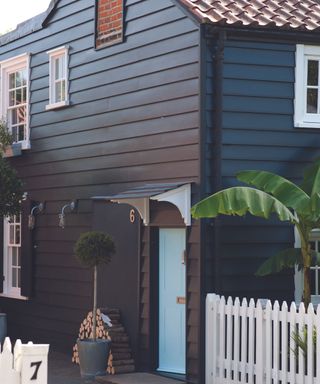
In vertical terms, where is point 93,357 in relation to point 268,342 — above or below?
below

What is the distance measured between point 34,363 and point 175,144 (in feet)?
21.3

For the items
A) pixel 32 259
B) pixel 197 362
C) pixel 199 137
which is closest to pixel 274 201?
pixel 199 137

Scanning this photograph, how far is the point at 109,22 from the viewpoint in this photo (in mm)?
14156

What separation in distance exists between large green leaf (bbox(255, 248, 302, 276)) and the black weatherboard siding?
0.95 m

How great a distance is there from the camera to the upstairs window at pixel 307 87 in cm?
1243

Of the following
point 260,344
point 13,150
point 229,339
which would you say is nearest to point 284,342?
point 260,344

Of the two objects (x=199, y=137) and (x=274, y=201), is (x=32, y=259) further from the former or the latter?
(x=274, y=201)

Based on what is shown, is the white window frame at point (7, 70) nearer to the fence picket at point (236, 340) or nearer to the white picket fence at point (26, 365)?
the fence picket at point (236, 340)

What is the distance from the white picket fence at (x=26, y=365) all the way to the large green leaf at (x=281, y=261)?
18.2ft

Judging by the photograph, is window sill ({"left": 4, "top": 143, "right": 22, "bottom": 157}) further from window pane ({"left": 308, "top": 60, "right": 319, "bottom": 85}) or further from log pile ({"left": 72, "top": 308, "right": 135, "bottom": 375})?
window pane ({"left": 308, "top": 60, "right": 319, "bottom": 85})

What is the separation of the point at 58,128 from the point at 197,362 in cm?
556

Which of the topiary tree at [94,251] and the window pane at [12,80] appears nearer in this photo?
the topiary tree at [94,251]

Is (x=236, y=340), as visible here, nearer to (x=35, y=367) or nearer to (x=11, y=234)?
(x=35, y=367)

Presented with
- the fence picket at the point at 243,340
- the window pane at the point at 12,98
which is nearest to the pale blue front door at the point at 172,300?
the fence picket at the point at 243,340
